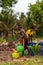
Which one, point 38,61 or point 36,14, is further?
point 36,14

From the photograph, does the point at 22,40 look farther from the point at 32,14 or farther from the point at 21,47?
the point at 32,14

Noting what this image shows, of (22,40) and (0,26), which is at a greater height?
(22,40)

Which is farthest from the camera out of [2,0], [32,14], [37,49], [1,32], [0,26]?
[32,14]

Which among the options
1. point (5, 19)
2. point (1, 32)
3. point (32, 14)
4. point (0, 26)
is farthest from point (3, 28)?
point (32, 14)

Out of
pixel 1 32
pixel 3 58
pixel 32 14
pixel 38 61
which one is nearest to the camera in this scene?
pixel 38 61

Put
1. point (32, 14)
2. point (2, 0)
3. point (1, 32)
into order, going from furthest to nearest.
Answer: point (32, 14)
point (2, 0)
point (1, 32)

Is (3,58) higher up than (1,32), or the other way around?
(3,58)

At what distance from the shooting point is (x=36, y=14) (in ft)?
105

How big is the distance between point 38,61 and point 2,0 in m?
15.0

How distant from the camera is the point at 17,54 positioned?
377 inches

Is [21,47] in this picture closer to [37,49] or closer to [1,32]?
[37,49]

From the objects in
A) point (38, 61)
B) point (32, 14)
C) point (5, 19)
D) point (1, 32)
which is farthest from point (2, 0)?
point (38, 61)

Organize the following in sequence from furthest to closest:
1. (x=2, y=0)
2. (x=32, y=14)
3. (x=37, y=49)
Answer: (x=32, y=14), (x=2, y=0), (x=37, y=49)

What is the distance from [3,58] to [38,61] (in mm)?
1465
